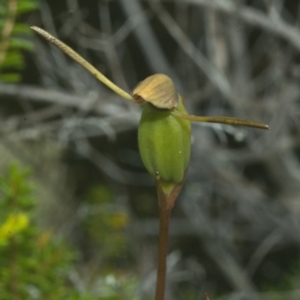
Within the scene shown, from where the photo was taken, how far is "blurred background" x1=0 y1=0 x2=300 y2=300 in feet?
2.94

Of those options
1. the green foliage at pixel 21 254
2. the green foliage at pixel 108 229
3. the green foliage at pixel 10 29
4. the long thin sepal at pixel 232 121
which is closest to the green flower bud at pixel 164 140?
the long thin sepal at pixel 232 121

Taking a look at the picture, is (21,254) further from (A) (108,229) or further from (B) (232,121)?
(A) (108,229)

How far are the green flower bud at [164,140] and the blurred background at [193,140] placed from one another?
1.21 feet

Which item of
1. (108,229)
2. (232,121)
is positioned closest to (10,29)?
(232,121)

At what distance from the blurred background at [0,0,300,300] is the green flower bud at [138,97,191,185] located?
368 mm

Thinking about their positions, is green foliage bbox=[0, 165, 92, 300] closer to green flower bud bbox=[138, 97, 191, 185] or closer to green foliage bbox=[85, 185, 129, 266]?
green flower bud bbox=[138, 97, 191, 185]

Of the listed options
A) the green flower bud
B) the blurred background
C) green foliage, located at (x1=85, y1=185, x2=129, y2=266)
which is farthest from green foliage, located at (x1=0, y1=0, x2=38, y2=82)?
green foliage, located at (x1=85, y1=185, x2=129, y2=266)

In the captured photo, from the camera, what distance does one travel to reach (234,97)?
87cm

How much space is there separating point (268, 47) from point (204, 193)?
14.1 inches

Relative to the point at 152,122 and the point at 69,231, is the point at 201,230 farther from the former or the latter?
the point at 152,122

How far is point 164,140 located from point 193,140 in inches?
16.6

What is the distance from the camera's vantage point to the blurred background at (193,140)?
2.94 feet

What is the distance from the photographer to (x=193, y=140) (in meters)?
0.75

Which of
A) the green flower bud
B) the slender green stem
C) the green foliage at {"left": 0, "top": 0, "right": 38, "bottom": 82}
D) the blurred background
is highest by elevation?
the blurred background
